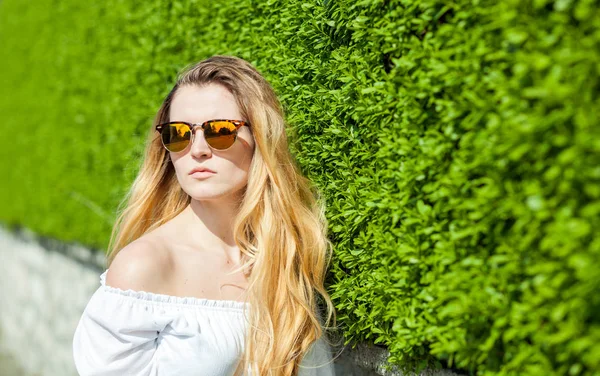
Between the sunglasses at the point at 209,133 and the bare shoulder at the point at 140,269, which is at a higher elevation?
the sunglasses at the point at 209,133

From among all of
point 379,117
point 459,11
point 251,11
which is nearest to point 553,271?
point 459,11

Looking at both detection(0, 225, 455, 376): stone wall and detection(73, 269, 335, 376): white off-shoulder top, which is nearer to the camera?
detection(73, 269, 335, 376): white off-shoulder top

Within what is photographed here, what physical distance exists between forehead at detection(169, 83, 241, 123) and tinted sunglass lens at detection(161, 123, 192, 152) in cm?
5

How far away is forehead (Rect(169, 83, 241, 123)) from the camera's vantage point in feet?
8.61

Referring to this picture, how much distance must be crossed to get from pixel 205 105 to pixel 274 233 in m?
0.56

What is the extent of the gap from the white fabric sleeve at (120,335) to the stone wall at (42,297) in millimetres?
3422

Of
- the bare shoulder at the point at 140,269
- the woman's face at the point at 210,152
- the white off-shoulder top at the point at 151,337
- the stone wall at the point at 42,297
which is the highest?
the woman's face at the point at 210,152

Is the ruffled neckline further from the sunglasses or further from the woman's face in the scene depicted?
the sunglasses

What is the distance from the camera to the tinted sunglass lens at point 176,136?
260 cm

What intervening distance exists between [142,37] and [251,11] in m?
1.47

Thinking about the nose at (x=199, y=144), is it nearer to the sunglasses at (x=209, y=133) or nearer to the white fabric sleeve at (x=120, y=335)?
the sunglasses at (x=209, y=133)

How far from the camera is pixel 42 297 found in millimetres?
8023

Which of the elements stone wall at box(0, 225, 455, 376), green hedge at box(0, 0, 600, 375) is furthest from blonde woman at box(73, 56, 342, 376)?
stone wall at box(0, 225, 455, 376)

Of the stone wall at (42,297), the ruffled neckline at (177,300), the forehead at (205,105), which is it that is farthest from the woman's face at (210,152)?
the stone wall at (42,297)
